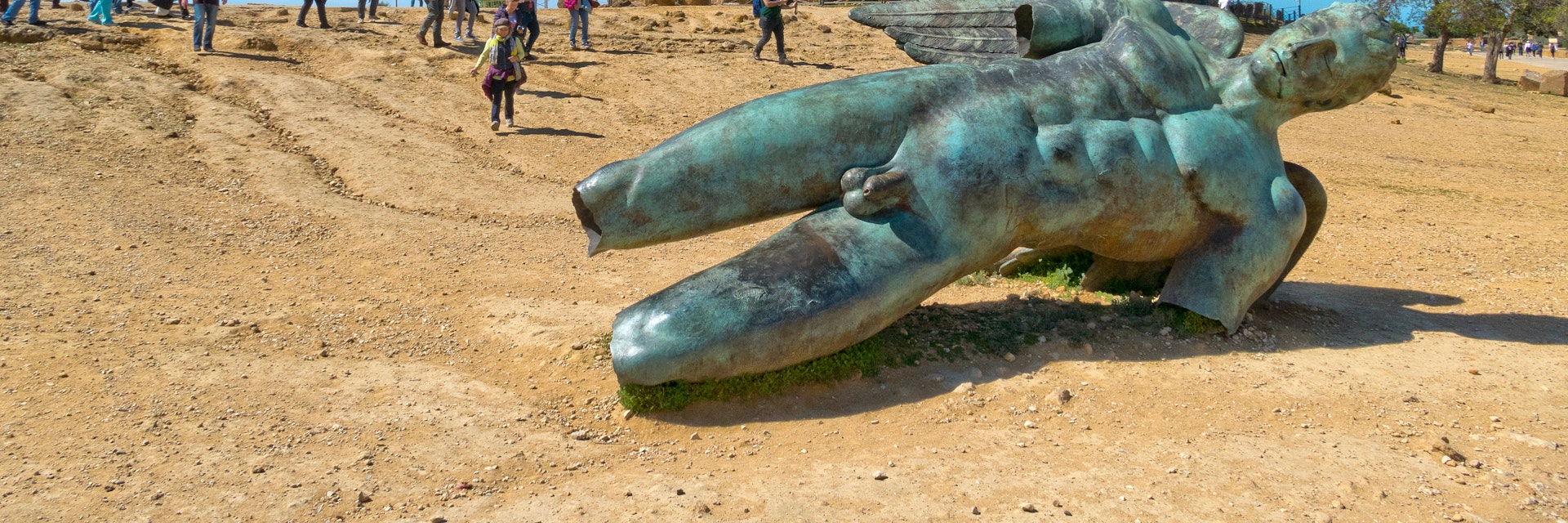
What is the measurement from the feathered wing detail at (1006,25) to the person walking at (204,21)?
9194mm

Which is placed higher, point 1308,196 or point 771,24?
point 771,24

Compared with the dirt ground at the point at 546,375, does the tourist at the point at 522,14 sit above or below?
above

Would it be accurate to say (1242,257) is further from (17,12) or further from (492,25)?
(17,12)

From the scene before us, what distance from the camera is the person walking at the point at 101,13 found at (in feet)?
43.3

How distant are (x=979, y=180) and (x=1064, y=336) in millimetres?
1109

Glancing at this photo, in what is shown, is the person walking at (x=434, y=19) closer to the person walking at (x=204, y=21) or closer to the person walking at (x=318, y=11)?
the person walking at (x=318, y=11)

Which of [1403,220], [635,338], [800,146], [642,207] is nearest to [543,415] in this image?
[635,338]

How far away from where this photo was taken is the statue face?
17.9 ft

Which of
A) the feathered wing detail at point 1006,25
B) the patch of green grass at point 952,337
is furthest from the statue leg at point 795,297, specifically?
the feathered wing detail at point 1006,25

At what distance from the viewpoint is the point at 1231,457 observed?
14.8 feet

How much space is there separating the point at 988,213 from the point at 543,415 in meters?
2.11

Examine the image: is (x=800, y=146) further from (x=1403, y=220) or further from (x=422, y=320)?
(x=1403, y=220)

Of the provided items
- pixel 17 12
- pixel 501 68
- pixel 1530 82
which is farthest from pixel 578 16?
pixel 1530 82

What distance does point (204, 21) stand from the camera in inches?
506
